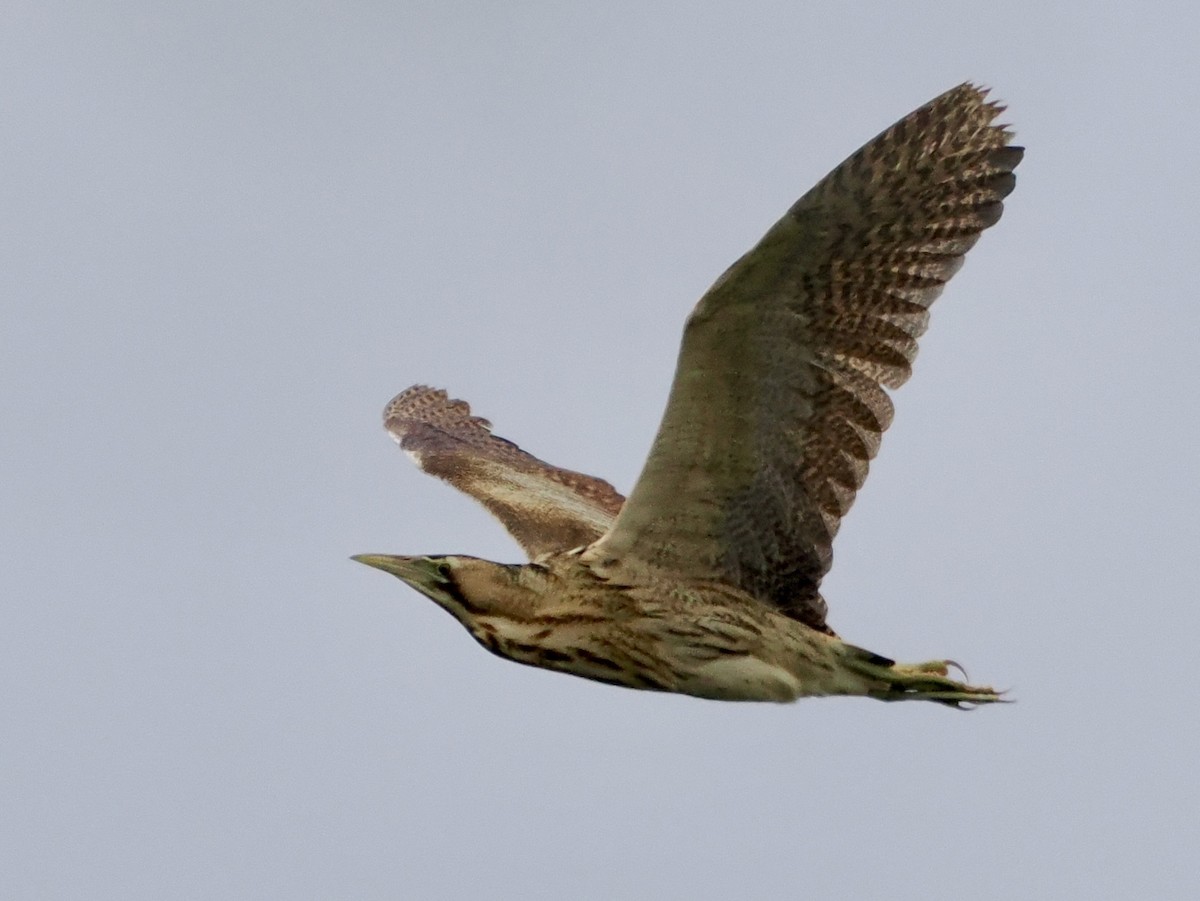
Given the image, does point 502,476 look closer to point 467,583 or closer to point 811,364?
point 467,583

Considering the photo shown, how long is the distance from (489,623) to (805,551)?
0.90 meters

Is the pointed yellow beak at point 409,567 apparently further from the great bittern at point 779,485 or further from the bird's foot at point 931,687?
the bird's foot at point 931,687

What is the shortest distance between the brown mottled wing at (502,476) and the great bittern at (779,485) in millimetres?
945

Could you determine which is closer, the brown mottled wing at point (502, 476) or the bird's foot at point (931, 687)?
the bird's foot at point (931, 687)

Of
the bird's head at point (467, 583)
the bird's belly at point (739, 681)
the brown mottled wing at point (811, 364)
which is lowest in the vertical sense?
the bird's belly at point (739, 681)

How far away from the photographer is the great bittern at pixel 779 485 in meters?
6.42

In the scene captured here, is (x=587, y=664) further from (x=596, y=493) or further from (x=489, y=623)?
(x=596, y=493)

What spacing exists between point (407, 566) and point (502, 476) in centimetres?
185

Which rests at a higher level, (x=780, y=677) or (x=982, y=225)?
(x=982, y=225)

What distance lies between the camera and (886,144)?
6414mm


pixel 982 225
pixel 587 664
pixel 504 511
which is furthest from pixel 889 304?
pixel 504 511

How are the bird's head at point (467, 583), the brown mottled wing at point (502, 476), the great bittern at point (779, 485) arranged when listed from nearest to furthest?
the great bittern at point (779, 485) < the bird's head at point (467, 583) < the brown mottled wing at point (502, 476)

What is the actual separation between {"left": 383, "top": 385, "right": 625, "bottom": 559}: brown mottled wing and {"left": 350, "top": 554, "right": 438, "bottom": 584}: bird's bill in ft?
3.06

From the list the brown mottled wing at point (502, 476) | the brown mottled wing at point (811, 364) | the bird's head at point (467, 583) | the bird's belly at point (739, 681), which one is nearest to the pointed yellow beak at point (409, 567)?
the bird's head at point (467, 583)
